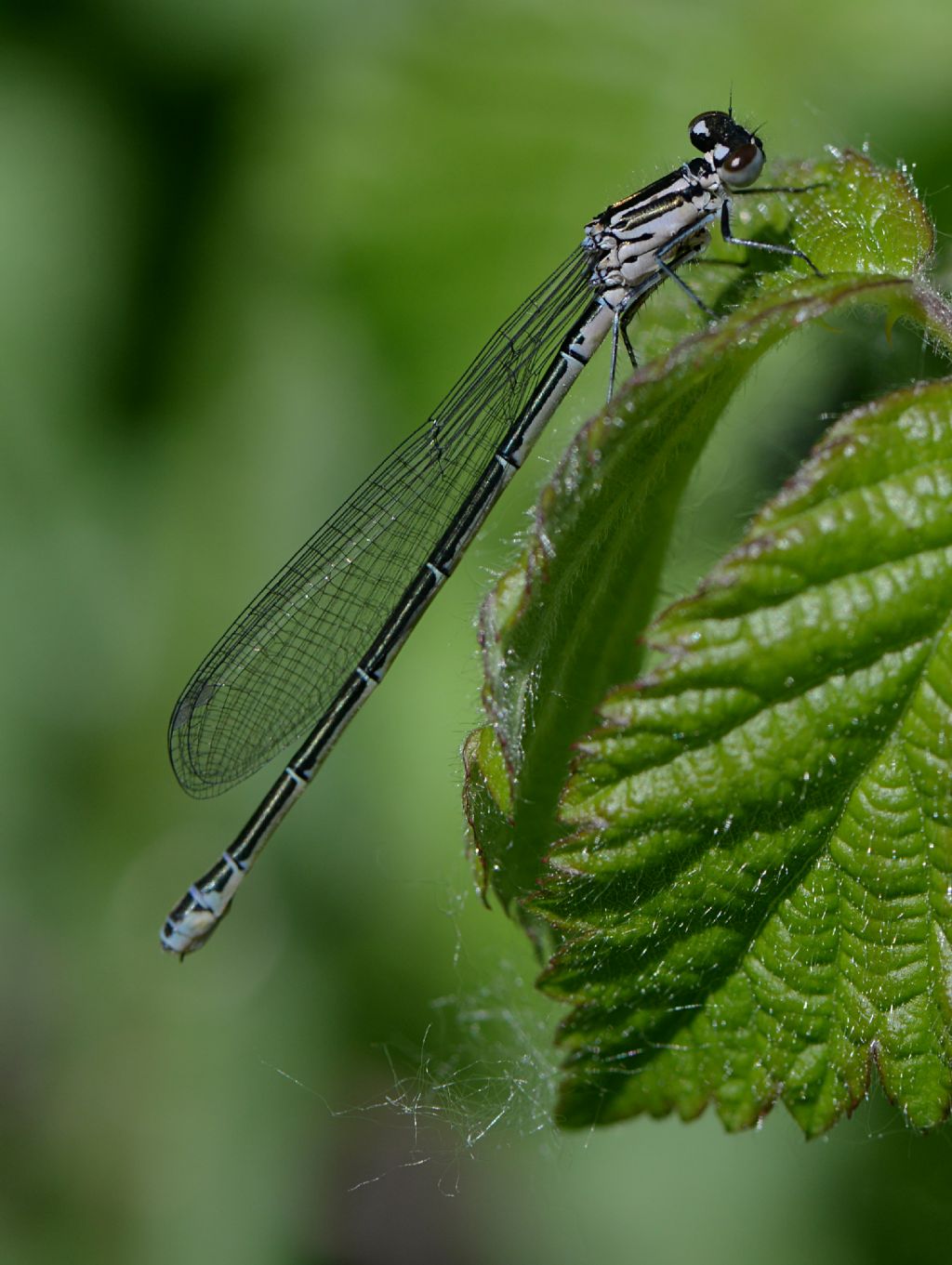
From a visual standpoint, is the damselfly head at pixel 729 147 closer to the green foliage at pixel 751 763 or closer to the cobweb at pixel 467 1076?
the green foliage at pixel 751 763

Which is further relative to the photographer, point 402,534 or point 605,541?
point 402,534

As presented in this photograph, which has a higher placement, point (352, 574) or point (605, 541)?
point (605, 541)

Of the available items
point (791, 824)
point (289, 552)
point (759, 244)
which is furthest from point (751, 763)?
point (289, 552)

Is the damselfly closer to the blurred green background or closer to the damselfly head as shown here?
the damselfly head

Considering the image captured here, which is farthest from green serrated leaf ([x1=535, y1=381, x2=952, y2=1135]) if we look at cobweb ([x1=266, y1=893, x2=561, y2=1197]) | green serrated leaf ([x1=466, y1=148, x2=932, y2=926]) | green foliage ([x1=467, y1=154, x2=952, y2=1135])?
cobweb ([x1=266, y1=893, x2=561, y2=1197])

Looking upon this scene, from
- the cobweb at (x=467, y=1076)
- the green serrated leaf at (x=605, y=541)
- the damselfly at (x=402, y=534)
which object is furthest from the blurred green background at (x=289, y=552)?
the green serrated leaf at (x=605, y=541)

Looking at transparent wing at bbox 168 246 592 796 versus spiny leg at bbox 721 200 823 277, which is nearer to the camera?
spiny leg at bbox 721 200 823 277

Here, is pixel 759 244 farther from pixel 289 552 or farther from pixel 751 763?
pixel 289 552
